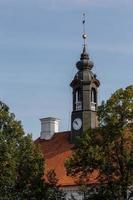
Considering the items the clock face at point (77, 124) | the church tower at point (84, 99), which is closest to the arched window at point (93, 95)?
the church tower at point (84, 99)

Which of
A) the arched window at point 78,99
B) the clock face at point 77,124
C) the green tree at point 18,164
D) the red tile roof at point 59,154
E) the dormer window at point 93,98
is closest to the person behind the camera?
the green tree at point 18,164

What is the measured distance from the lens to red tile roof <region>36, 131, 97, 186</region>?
53.2 metres

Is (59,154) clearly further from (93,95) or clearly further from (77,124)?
(93,95)

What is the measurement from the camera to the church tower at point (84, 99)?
56625 mm

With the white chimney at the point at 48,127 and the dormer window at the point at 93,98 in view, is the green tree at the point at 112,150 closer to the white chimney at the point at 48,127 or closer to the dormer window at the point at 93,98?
the dormer window at the point at 93,98

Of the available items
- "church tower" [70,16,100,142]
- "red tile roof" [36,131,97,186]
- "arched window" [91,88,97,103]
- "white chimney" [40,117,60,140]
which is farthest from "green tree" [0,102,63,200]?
"white chimney" [40,117,60,140]

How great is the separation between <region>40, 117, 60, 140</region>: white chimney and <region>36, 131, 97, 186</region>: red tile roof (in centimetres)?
67

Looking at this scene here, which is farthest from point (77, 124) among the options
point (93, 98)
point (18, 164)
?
point (18, 164)

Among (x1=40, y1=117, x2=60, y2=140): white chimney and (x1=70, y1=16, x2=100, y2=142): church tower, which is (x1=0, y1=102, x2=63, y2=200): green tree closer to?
(x1=70, y1=16, x2=100, y2=142): church tower

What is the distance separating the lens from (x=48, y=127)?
207ft

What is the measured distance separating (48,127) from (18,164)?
22695 millimetres

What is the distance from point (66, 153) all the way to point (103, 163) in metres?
18.5

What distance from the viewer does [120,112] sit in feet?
125

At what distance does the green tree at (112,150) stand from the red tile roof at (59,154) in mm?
13762
